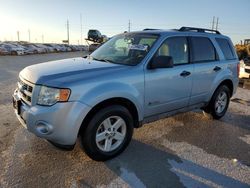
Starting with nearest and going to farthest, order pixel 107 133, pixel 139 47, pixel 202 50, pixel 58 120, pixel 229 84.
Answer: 1. pixel 58 120
2. pixel 107 133
3. pixel 139 47
4. pixel 202 50
5. pixel 229 84

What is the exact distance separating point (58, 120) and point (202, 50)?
10.3 ft

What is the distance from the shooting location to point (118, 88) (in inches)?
142

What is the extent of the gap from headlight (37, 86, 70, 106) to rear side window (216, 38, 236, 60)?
145 inches

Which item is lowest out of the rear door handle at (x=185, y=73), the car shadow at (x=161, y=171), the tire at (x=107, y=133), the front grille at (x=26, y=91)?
the car shadow at (x=161, y=171)

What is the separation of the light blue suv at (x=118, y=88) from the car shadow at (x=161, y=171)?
25 centimetres

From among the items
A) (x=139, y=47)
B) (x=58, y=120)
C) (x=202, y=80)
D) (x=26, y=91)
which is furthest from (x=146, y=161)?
(x=202, y=80)

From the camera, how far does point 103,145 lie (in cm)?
377

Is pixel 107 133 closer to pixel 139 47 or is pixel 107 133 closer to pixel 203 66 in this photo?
pixel 139 47

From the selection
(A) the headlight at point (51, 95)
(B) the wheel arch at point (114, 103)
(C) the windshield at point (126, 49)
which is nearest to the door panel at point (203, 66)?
(C) the windshield at point (126, 49)

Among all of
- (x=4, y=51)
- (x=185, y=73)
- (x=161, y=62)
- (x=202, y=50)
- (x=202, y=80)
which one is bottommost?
(x=4, y=51)

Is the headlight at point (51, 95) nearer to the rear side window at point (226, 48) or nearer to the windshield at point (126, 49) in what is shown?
the windshield at point (126, 49)

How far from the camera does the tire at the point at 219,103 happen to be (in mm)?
5574

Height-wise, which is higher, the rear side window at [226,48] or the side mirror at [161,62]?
the rear side window at [226,48]

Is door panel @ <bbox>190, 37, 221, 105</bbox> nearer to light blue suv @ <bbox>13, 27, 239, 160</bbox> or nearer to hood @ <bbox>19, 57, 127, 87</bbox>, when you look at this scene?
light blue suv @ <bbox>13, 27, 239, 160</bbox>
